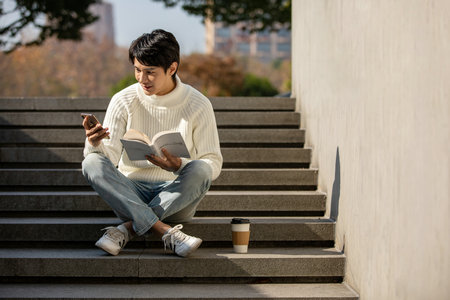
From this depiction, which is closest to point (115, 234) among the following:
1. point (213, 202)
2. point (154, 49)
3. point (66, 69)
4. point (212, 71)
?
point (213, 202)

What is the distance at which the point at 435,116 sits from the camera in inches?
85.8

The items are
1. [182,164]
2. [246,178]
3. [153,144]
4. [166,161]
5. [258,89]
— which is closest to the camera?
[153,144]

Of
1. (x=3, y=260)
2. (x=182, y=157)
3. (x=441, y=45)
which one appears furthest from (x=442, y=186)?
(x=3, y=260)

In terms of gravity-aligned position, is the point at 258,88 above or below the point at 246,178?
above

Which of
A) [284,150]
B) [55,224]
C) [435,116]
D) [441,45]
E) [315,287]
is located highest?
[441,45]

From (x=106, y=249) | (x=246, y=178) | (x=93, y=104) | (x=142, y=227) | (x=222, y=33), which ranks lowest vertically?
(x=106, y=249)

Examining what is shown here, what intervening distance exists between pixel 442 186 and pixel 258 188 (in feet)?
7.63

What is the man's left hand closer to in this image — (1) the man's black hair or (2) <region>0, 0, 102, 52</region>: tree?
(1) the man's black hair

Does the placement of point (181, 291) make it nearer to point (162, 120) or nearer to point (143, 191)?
point (143, 191)

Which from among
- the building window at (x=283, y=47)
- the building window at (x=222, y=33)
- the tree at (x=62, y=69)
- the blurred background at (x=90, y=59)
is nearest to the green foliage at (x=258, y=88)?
the blurred background at (x=90, y=59)

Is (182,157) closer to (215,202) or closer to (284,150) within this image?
(215,202)

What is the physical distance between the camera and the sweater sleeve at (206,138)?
352 centimetres

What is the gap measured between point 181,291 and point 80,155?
1.86 m

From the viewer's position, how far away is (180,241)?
3326mm
